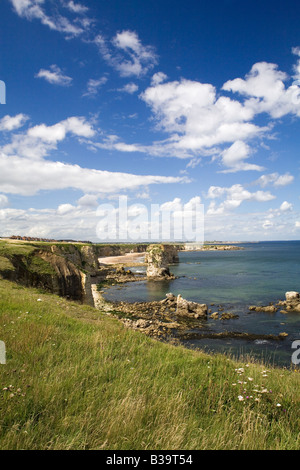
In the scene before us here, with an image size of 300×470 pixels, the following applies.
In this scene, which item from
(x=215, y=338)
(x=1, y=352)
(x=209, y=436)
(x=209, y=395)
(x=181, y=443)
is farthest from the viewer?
(x=215, y=338)

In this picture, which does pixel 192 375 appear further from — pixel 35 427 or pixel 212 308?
pixel 212 308

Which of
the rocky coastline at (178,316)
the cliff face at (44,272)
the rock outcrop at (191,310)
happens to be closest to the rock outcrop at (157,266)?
the rocky coastline at (178,316)

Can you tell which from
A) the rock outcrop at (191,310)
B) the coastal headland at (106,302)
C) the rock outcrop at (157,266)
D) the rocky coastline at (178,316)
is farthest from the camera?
the rock outcrop at (157,266)

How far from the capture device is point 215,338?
1093 inches

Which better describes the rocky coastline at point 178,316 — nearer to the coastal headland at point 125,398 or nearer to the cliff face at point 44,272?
the cliff face at point 44,272

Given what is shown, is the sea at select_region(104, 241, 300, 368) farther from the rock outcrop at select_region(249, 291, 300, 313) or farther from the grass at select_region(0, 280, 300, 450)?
the grass at select_region(0, 280, 300, 450)

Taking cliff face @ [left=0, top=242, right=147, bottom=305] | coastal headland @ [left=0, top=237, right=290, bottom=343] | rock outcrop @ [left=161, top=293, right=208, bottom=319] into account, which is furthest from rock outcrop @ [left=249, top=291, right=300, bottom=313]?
cliff face @ [left=0, top=242, right=147, bottom=305]

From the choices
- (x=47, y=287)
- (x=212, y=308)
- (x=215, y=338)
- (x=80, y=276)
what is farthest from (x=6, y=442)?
(x=212, y=308)

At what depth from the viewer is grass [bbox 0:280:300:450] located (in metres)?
3.32

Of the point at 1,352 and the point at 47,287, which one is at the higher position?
the point at 1,352

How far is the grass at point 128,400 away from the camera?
332cm

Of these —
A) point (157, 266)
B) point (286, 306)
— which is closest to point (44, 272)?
point (286, 306)
